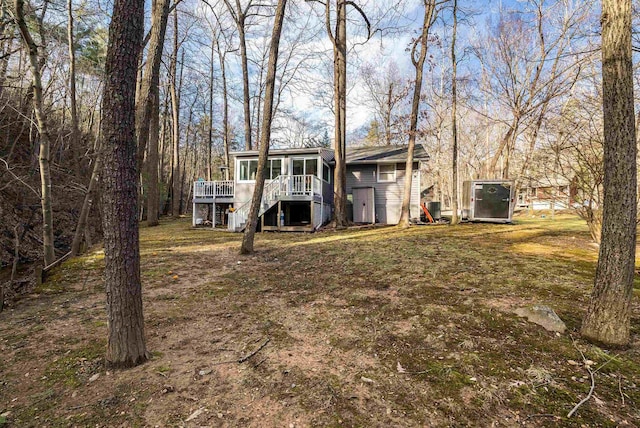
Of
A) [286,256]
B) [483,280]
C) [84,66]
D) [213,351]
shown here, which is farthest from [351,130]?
[213,351]

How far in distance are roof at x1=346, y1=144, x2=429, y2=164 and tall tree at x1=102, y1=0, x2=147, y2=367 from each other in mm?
13479

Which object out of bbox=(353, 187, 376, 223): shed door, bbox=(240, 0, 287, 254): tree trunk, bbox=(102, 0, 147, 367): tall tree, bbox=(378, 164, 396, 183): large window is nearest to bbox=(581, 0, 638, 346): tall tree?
bbox=(102, 0, 147, 367): tall tree

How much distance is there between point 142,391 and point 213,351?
75 cm

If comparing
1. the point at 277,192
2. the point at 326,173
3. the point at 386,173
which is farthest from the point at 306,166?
the point at 386,173

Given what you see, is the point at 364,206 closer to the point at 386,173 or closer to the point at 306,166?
the point at 386,173

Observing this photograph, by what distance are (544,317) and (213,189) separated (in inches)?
577

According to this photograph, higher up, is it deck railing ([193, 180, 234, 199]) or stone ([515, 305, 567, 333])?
deck railing ([193, 180, 234, 199])

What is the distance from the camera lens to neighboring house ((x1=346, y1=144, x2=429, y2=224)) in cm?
1555

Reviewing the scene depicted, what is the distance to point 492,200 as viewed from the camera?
42.6 feet

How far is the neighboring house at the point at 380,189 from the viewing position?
51.0ft

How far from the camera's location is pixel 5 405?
7.60 ft

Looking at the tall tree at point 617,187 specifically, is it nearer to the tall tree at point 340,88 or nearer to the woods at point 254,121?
the woods at point 254,121

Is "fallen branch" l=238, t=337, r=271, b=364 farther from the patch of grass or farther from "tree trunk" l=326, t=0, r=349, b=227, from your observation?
"tree trunk" l=326, t=0, r=349, b=227

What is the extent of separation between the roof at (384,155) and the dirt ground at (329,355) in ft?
33.2
